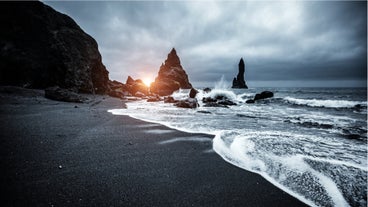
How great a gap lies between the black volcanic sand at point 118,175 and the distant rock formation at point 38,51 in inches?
566

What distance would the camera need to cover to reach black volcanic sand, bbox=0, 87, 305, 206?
1689 mm

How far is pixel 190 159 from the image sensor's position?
283 cm

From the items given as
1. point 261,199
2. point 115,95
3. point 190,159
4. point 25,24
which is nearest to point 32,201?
point 190,159

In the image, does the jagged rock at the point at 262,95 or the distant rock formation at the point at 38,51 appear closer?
the distant rock formation at the point at 38,51

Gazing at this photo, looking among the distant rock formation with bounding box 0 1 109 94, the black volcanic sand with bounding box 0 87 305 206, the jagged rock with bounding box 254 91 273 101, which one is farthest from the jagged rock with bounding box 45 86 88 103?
the jagged rock with bounding box 254 91 273 101

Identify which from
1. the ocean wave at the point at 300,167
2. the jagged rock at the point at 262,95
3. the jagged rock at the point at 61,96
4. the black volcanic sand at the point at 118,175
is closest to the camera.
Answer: the black volcanic sand at the point at 118,175

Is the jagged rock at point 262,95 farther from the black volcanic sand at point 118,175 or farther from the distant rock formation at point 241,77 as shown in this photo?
the distant rock formation at point 241,77

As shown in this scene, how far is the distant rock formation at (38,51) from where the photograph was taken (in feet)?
45.2

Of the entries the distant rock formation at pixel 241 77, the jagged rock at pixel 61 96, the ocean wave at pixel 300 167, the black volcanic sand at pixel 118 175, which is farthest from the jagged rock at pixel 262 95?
the distant rock formation at pixel 241 77

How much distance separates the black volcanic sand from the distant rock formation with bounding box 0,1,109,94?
1438 centimetres

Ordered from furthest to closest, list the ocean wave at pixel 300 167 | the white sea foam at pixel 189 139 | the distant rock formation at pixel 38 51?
the distant rock formation at pixel 38 51
the white sea foam at pixel 189 139
the ocean wave at pixel 300 167

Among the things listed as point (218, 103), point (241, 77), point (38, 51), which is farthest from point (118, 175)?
point (241, 77)

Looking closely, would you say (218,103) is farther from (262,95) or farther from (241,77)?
(241,77)

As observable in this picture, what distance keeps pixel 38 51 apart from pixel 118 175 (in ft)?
62.8
